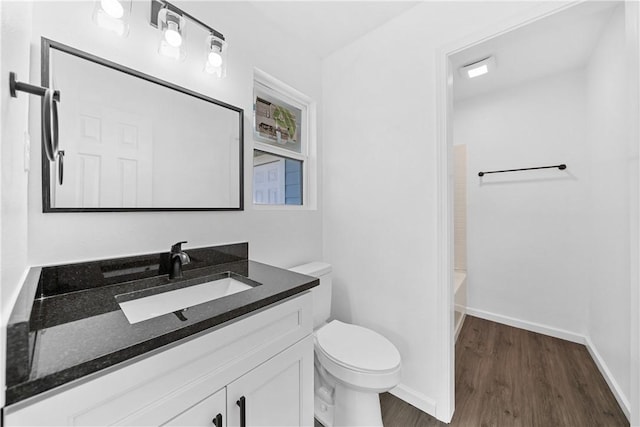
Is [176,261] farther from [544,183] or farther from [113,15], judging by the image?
[544,183]

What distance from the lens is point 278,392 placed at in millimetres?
937

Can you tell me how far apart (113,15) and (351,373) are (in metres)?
1.86

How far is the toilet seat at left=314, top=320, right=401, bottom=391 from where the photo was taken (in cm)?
124

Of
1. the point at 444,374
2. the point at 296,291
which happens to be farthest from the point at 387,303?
the point at 296,291

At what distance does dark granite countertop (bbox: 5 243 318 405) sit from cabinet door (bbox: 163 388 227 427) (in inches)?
8.3

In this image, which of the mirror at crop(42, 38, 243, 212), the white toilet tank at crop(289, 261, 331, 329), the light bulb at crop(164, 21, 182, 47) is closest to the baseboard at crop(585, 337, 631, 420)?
the white toilet tank at crop(289, 261, 331, 329)

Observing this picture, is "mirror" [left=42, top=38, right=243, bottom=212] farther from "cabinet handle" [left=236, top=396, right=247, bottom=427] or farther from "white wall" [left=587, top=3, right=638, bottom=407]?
"white wall" [left=587, top=3, right=638, bottom=407]

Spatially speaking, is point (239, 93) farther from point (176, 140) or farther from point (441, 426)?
point (441, 426)

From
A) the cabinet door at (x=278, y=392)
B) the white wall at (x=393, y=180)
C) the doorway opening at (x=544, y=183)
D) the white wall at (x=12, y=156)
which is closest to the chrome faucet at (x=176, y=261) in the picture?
the white wall at (x=12, y=156)

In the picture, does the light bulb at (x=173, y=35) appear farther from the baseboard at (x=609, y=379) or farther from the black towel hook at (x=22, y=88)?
the baseboard at (x=609, y=379)

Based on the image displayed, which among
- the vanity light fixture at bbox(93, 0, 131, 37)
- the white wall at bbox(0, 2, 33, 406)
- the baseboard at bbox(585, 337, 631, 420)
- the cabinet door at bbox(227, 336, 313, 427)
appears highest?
the vanity light fixture at bbox(93, 0, 131, 37)

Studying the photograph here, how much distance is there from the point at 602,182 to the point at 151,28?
9.76ft

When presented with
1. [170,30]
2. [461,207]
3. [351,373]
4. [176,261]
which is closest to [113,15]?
[170,30]

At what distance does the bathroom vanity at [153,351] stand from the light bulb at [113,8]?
Answer: 0.99 metres
